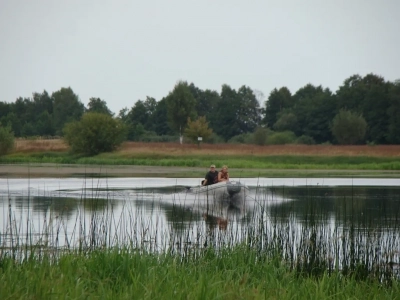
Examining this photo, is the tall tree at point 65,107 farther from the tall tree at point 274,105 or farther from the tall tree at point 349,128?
the tall tree at point 349,128

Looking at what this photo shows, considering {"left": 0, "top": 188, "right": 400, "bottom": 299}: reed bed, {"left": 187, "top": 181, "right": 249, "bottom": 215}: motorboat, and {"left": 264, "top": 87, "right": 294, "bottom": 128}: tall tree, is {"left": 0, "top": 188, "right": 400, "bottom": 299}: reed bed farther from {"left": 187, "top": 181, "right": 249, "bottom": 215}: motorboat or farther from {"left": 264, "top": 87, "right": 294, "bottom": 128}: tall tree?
{"left": 264, "top": 87, "right": 294, "bottom": 128}: tall tree

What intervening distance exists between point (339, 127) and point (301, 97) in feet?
116

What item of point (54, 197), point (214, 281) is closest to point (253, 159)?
point (54, 197)

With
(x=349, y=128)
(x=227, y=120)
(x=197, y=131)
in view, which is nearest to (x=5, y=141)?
(x=197, y=131)

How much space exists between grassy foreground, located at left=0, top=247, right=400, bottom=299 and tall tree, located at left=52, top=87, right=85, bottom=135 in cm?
10527

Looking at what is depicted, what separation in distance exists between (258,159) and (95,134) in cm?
1568

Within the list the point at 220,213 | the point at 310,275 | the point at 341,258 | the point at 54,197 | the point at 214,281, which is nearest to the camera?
the point at 214,281

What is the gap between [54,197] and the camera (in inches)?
1155

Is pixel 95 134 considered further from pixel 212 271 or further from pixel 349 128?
pixel 212 271

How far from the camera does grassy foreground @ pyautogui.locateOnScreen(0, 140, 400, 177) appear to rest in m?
54.8

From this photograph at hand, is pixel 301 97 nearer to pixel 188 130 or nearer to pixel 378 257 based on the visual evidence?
pixel 188 130

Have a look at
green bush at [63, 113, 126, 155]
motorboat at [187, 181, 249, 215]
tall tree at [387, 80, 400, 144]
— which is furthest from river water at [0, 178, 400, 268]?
tall tree at [387, 80, 400, 144]

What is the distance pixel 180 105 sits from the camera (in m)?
87.9

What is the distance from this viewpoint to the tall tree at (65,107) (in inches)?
4766
